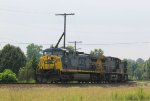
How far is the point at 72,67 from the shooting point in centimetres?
4062

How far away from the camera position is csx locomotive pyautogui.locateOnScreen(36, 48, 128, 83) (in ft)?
127

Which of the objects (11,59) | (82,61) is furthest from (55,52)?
(11,59)

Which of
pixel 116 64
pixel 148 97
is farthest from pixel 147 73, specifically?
pixel 148 97

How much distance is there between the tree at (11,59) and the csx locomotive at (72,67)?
50.3 metres

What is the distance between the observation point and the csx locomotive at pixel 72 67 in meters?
38.6

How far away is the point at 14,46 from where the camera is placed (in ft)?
338

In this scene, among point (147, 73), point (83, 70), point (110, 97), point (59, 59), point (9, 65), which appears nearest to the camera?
point (110, 97)

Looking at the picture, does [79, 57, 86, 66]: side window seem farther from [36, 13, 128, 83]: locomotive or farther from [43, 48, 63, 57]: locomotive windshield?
[43, 48, 63, 57]: locomotive windshield

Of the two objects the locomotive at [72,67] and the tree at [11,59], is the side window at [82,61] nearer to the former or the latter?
the locomotive at [72,67]

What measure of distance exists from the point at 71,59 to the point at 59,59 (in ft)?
7.29

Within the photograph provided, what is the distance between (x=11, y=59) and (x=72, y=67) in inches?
2336

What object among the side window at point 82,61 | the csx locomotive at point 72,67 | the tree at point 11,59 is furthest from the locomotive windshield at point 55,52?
the tree at point 11,59

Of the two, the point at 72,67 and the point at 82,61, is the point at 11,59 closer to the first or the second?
the point at 82,61

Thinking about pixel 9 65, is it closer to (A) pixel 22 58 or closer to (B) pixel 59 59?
(A) pixel 22 58
